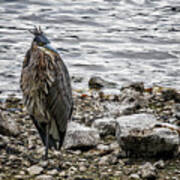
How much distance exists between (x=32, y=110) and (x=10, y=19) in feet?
38.1

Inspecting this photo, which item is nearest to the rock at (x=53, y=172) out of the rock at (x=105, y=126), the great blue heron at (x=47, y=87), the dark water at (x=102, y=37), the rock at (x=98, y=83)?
the great blue heron at (x=47, y=87)

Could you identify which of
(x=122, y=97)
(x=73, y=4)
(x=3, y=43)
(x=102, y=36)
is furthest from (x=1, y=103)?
(x=73, y=4)

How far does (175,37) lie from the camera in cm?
1462

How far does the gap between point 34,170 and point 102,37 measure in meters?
9.53

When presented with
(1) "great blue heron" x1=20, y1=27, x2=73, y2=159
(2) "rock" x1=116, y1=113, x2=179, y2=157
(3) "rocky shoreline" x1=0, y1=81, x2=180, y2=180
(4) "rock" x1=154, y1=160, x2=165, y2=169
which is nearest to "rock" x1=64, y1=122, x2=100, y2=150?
(3) "rocky shoreline" x1=0, y1=81, x2=180, y2=180

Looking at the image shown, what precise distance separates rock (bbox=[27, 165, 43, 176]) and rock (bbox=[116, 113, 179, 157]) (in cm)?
105

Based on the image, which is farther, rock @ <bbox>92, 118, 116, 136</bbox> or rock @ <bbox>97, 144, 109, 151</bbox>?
rock @ <bbox>92, 118, 116, 136</bbox>

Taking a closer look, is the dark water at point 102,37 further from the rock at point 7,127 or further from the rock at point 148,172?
the rock at point 148,172

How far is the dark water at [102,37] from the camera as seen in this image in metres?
11.2

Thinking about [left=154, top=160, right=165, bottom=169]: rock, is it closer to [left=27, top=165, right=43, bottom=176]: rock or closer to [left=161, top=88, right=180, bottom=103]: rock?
[left=27, top=165, right=43, bottom=176]: rock

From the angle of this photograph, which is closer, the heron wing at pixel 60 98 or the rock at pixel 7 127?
the heron wing at pixel 60 98

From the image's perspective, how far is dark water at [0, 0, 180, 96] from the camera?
11.2 meters

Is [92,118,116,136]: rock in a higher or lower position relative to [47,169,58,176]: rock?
higher

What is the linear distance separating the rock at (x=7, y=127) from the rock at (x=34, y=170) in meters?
1.00
